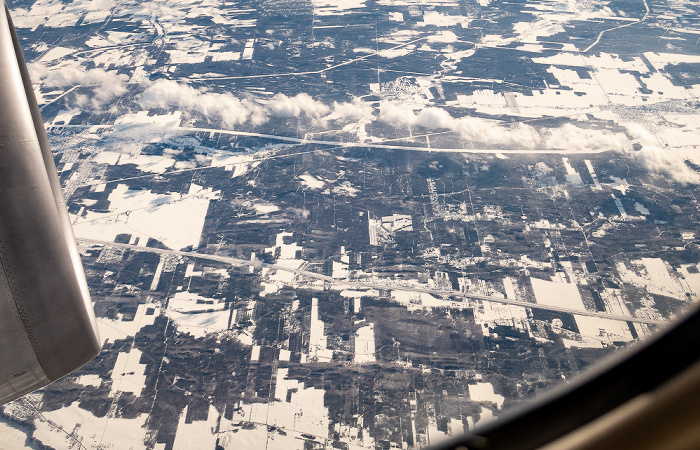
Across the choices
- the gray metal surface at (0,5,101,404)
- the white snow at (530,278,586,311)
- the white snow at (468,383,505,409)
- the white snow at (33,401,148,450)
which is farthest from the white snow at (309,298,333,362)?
the gray metal surface at (0,5,101,404)

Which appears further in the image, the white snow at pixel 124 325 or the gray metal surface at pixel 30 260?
the white snow at pixel 124 325

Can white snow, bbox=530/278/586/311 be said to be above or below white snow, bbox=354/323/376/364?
above

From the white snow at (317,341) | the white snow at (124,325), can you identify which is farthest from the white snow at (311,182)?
the white snow at (124,325)

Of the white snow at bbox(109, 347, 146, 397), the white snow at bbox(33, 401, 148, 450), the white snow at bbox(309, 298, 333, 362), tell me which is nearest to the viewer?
the white snow at bbox(33, 401, 148, 450)

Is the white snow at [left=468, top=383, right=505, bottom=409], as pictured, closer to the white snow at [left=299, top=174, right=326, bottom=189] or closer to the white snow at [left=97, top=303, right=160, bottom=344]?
the white snow at [left=97, top=303, right=160, bottom=344]

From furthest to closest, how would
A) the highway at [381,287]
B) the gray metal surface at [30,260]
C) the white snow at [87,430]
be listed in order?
the highway at [381,287], the white snow at [87,430], the gray metal surface at [30,260]

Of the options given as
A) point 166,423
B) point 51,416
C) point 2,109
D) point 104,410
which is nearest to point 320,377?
point 166,423

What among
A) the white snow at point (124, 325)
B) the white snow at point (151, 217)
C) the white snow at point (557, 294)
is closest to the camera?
the white snow at point (124, 325)

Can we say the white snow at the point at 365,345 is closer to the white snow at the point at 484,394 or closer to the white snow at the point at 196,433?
the white snow at the point at 484,394

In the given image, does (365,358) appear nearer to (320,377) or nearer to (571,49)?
(320,377)
